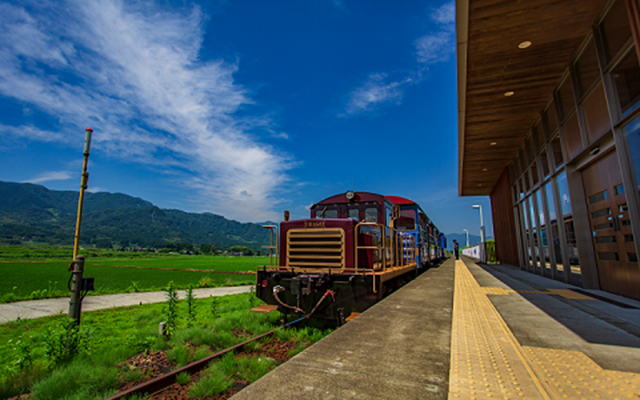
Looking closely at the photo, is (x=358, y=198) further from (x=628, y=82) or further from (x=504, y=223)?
(x=504, y=223)

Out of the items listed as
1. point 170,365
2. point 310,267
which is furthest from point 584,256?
point 170,365

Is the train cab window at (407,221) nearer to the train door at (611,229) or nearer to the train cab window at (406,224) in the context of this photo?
the train cab window at (406,224)

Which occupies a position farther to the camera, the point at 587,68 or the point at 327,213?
the point at 327,213

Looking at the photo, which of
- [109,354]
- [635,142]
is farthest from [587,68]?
[109,354]

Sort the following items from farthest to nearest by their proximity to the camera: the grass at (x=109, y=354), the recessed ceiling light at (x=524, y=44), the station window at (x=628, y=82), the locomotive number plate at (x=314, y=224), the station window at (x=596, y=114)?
the recessed ceiling light at (x=524, y=44) → the station window at (x=596, y=114) → the locomotive number plate at (x=314, y=224) → the station window at (x=628, y=82) → the grass at (x=109, y=354)

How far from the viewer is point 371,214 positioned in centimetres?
740

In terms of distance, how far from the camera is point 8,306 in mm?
9273

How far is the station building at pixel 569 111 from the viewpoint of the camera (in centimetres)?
612

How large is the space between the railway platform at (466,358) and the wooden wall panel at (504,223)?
45.6 ft

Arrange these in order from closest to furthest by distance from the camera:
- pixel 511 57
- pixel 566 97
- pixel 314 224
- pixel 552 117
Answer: pixel 314 224
pixel 511 57
pixel 566 97
pixel 552 117

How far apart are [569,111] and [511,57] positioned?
8.64 feet

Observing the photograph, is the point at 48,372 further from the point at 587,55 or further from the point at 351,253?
the point at 587,55

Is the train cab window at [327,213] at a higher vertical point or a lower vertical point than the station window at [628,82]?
lower

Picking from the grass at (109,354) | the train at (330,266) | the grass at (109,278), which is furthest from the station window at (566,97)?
the grass at (109,278)
